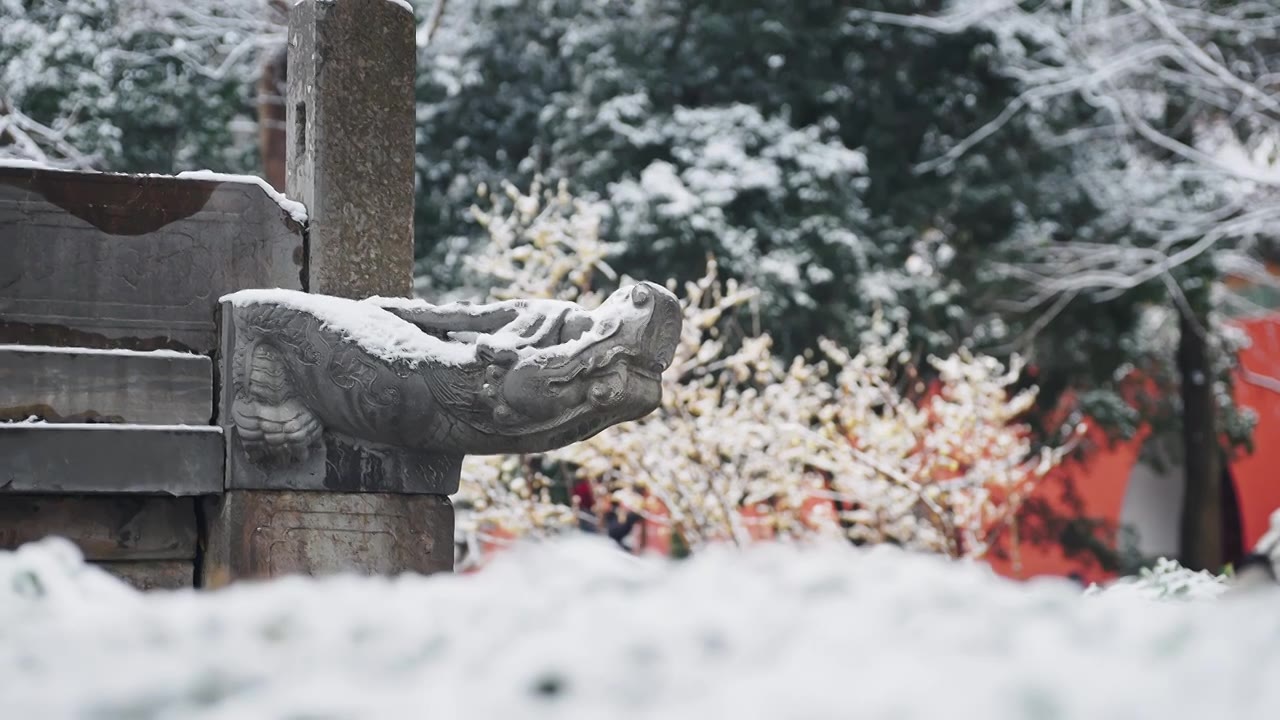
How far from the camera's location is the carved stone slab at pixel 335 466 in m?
4.12

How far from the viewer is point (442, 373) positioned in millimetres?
4016

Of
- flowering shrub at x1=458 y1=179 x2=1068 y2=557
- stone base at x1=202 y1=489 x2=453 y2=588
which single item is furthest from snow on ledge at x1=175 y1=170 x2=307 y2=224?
flowering shrub at x1=458 y1=179 x2=1068 y2=557

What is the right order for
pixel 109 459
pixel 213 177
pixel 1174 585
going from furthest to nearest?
pixel 1174 585 → pixel 213 177 → pixel 109 459

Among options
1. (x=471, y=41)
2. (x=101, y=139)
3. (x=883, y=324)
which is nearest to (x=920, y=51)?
(x=883, y=324)

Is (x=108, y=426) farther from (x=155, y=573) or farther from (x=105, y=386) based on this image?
(x=155, y=573)

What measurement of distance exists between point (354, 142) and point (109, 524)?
50.7 inches

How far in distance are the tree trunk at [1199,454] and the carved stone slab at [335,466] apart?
13017mm

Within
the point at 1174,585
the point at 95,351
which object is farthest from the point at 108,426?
the point at 1174,585

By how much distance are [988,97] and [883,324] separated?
3218 mm

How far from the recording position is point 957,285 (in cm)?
1455

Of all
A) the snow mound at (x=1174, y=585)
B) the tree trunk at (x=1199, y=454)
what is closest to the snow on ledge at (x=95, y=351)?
the snow mound at (x=1174, y=585)

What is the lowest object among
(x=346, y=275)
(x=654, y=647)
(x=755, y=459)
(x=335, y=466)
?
(x=755, y=459)

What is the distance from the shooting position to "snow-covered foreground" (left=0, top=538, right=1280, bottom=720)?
47.9 inches

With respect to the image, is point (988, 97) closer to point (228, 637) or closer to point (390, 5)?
point (390, 5)
